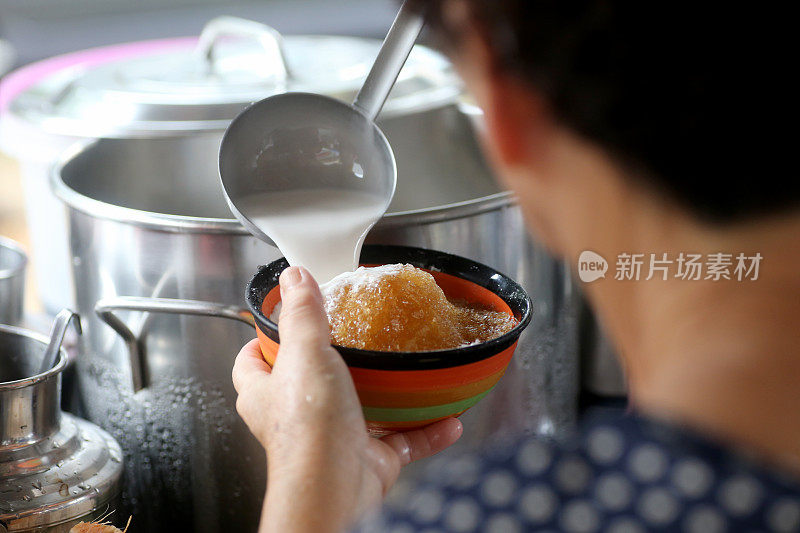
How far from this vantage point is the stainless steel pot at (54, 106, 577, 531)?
0.94 m

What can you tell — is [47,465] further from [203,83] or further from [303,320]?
[203,83]

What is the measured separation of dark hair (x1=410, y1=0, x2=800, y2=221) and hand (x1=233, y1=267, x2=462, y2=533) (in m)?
0.28

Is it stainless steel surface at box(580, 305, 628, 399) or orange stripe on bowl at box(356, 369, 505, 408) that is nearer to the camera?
orange stripe on bowl at box(356, 369, 505, 408)

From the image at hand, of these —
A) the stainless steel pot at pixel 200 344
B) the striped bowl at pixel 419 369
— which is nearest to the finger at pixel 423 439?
the striped bowl at pixel 419 369

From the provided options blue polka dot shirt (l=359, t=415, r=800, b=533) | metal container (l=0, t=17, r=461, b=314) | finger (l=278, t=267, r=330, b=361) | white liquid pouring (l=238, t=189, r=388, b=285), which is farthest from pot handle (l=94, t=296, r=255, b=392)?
blue polka dot shirt (l=359, t=415, r=800, b=533)

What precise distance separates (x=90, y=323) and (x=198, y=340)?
19 centimetres

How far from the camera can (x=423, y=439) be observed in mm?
760

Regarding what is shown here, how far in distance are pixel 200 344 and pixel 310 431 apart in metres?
0.38

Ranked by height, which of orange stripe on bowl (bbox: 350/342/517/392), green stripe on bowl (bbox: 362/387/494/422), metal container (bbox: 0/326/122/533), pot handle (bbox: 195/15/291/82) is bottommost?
metal container (bbox: 0/326/122/533)

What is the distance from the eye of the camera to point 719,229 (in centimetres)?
46

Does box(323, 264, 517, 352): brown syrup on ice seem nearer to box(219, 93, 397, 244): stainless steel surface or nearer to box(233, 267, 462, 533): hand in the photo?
box(233, 267, 462, 533): hand

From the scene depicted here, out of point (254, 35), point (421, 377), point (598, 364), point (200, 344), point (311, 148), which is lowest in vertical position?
point (598, 364)

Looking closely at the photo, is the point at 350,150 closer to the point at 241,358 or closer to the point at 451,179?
the point at 241,358

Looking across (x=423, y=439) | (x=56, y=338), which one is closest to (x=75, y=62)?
(x=56, y=338)
